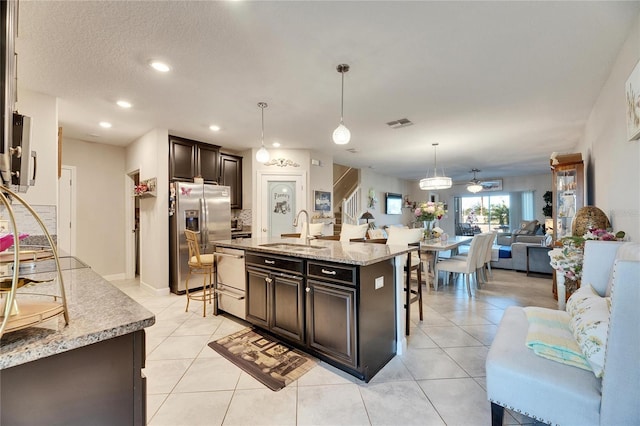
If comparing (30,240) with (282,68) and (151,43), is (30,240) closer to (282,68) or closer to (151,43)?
(151,43)

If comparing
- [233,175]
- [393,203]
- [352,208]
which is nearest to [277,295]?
[233,175]

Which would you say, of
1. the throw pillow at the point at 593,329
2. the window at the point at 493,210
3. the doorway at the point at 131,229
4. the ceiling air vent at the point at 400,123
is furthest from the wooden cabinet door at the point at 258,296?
the window at the point at 493,210

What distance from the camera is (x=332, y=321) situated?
86.4 inches

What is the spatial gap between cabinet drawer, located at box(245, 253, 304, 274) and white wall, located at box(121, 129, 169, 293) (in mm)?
2293

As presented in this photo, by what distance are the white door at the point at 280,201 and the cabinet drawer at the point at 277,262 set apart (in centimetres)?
272

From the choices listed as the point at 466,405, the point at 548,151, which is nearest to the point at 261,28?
the point at 466,405

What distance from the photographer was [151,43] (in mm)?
2203

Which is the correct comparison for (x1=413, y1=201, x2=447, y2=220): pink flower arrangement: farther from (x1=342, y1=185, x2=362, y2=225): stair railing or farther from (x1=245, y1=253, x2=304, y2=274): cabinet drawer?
(x1=245, y1=253, x2=304, y2=274): cabinet drawer

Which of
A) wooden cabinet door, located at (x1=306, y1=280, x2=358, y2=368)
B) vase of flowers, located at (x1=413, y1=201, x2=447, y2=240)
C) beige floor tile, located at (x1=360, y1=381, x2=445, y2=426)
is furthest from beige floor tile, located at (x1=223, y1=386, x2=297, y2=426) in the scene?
vase of flowers, located at (x1=413, y1=201, x2=447, y2=240)

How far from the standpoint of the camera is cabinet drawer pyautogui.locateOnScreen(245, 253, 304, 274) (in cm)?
242

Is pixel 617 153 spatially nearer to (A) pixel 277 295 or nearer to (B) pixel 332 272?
(B) pixel 332 272

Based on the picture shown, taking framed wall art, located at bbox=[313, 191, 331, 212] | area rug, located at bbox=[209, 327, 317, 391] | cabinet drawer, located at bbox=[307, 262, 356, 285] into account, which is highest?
framed wall art, located at bbox=[313, 191, 331, 212]

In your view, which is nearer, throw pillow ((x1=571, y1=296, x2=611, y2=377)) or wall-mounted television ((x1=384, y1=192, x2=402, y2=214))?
throw pillow ((x1=571, y1=296, x2=611, y2=377))

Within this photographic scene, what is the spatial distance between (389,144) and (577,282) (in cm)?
344
